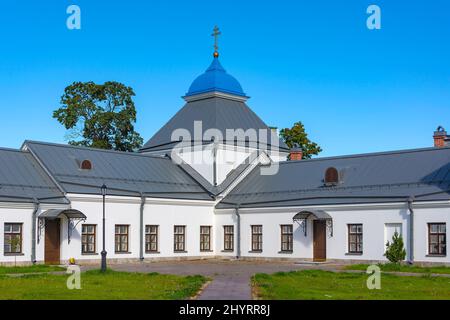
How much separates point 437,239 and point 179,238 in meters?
14.5

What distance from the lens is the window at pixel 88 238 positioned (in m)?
37.8

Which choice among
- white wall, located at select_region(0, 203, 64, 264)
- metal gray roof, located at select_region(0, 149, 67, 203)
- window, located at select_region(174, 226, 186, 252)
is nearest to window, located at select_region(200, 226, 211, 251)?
window, located at select_region(174, 226, 186, 252)

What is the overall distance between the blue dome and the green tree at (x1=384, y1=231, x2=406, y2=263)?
17998 millimetres

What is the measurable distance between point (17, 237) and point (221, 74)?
19.3 metres

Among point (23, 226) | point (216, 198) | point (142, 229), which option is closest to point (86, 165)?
point (142, 229)

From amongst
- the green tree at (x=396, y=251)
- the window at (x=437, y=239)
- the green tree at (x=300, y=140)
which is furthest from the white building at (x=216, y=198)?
the green tree at (x=300, y=140)

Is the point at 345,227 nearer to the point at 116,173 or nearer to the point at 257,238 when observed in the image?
the point at 257,238

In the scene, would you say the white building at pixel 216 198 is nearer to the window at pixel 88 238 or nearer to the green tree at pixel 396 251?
the window at pixel 88 238

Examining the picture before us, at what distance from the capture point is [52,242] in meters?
36.3

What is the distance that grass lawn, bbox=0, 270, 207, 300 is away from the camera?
725 inches

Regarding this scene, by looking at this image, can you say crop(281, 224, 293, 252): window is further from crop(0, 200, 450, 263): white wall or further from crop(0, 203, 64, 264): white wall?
crop(0, 203, 64, 264): white wall
